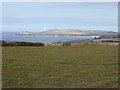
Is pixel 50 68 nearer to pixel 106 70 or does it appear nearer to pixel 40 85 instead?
pixel 106 70

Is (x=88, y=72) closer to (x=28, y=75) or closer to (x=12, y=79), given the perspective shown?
(x=28, y=75)

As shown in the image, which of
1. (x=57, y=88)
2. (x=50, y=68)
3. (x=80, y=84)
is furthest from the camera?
(x=50, y=68)

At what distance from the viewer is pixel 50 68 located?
11906 mm

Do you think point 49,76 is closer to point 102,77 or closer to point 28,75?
point 28,75

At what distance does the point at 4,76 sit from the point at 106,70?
4.08m

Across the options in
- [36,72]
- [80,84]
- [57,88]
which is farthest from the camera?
[36,72]

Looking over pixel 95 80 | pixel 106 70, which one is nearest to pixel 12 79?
pixel 95 80

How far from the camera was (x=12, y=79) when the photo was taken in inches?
372

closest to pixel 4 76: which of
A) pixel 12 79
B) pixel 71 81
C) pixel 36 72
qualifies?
pixel 12 79

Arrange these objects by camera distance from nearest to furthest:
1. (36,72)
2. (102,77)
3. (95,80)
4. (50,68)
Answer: (95,80)
(102,77)
(36,72)
(50,68)

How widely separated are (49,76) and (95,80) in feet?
5.41

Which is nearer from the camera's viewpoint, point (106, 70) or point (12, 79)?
point (12, 79)

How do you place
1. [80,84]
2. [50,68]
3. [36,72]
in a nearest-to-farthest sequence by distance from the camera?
1. [80,84]
2. [36,72]
3. [50,68]

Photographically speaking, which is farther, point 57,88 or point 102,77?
point 102,77
